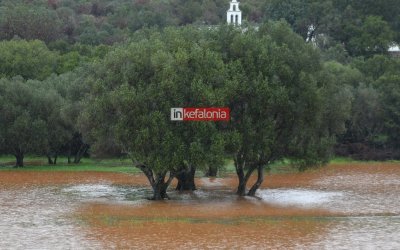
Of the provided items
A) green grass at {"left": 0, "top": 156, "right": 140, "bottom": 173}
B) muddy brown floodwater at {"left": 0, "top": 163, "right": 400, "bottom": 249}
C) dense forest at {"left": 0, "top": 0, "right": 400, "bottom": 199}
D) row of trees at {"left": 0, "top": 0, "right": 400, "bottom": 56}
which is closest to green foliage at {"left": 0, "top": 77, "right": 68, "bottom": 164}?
dense forest at {"left": 0, "top": 0, "right": 400, "bottom": 199}

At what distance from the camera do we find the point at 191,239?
1387 inches

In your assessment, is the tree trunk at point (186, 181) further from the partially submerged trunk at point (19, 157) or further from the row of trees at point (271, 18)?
the row of trees at point (271, 18)

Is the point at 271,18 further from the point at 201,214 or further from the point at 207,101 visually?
the point at 201,214

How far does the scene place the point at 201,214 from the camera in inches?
1651

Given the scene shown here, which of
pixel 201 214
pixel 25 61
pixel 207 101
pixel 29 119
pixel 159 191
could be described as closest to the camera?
pixel 201 214

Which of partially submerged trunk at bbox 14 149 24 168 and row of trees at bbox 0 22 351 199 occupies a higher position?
row of trees at bbox 0 22 351 199

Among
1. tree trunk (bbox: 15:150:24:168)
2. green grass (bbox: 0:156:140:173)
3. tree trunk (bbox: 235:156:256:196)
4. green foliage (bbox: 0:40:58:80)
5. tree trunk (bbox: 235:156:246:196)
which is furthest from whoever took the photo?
green foliage (bbox: 0:40:58:80)

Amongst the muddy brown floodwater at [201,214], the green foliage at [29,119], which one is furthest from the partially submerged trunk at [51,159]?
the muddy brown floodwater at [201,214]

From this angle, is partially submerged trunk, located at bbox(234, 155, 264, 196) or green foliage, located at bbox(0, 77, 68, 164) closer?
partially submerged trunk, located at bbox(234, 155, 264, 196)

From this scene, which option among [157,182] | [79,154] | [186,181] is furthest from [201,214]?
[79,154]

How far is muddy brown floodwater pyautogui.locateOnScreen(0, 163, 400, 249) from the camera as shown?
34625mm

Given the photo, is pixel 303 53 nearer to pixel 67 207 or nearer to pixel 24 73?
pixel 67 207

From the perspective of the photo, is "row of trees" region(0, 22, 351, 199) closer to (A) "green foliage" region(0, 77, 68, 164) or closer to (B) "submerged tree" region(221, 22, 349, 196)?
(B) "submerged tree" region(221, 22, 349, 196)

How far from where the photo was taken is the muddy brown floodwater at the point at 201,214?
34625 mm
